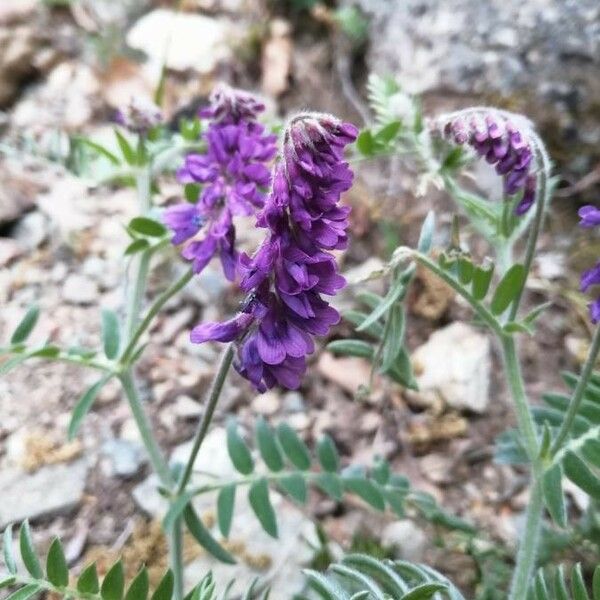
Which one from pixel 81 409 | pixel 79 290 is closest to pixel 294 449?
pixel 81 409

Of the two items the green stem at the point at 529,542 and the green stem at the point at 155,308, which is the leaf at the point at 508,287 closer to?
the green stem at the point at 529,542

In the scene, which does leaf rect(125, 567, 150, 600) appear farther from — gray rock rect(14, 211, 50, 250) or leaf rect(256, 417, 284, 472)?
gray rock rect(14, 211, 50, 250)

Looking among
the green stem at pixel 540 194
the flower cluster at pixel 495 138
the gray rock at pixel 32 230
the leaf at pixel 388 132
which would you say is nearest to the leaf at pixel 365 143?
the leaf at pixel 388 132

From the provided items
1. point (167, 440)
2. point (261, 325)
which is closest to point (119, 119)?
point (261, 325)

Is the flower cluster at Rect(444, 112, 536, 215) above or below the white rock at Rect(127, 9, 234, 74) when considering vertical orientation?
above

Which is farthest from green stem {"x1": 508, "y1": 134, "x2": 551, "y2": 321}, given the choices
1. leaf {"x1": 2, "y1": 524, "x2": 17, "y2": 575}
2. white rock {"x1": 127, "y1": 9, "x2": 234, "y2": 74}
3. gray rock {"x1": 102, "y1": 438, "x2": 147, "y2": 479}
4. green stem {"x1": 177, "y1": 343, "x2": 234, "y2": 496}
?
white rock {"x1": 127, "y1": 9, "x2": 234, "y2": 74}

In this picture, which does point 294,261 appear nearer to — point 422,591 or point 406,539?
point 422,591
